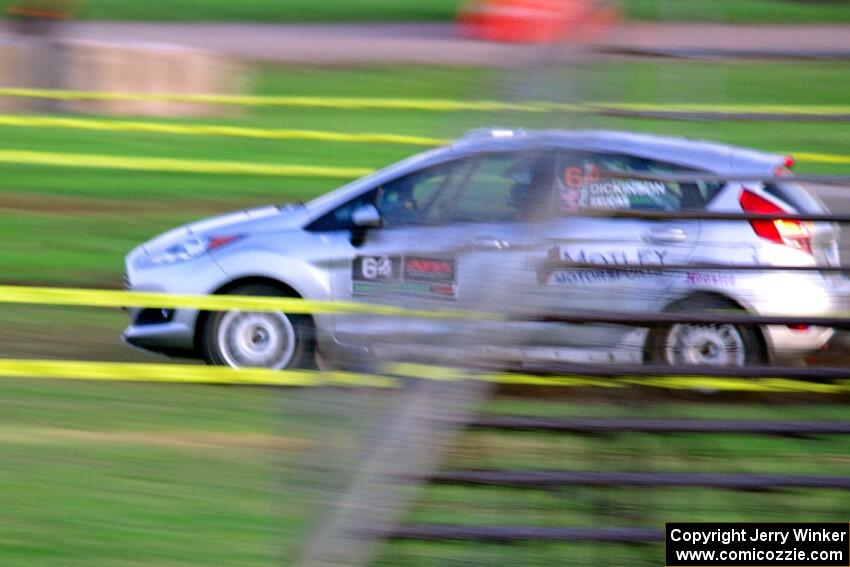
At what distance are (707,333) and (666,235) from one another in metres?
0.25

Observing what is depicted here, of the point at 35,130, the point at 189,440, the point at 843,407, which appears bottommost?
the point at 189,440

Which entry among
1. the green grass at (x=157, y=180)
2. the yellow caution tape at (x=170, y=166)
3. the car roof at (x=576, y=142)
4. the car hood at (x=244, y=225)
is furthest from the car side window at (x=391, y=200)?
the yellow caution tape at (x=170, y=166)

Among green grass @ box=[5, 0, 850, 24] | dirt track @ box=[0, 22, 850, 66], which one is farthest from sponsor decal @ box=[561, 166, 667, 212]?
green grass @ box=[5, 0, 850, 24]

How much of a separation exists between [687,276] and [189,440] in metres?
3.24

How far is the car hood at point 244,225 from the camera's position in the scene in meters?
7.49

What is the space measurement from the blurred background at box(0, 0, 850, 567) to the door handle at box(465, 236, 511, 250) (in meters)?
0.26

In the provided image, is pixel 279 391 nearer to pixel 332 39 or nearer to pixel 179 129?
pixel 179 129

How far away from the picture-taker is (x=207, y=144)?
38.9 ft

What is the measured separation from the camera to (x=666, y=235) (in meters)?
3.16

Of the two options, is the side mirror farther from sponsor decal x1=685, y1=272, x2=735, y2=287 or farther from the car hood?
sponsor decal x1=685, y1=272, x2=735, y2=287

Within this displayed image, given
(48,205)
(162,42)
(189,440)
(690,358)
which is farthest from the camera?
(162,42)

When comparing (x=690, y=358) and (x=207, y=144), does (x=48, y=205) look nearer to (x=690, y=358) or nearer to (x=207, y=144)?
(x=207, y=144)

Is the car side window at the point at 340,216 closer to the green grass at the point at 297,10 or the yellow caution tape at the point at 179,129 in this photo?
the yellow caution tape at the point at 179,129

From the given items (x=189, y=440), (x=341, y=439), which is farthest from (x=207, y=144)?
(x=341, y=439)
